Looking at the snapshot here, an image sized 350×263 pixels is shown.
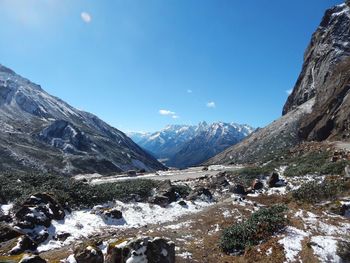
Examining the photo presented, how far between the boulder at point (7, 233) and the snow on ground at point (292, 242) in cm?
1496

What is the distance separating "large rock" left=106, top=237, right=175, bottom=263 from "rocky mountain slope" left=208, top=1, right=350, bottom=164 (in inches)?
2148

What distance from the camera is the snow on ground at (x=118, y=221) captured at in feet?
69.5

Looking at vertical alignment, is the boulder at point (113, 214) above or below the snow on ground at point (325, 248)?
above

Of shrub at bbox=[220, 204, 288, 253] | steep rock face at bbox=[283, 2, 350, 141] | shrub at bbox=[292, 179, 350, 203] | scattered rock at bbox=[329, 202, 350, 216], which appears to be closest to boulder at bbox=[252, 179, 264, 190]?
shrub at bbox=[292, 179, 350, 203]

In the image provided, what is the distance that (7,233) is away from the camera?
1786 centimetres

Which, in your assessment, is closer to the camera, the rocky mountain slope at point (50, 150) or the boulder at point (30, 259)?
the boulder at point (30, 259)

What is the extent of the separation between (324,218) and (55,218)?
1914cm

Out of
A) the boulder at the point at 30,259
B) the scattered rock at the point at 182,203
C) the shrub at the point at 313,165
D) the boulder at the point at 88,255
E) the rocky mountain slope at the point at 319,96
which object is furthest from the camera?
the rocky mountain slope at the point at 319,96

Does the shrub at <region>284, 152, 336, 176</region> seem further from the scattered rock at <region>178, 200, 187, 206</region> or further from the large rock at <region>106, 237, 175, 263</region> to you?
the large rock at <region>106, 237, 175, 263</region>

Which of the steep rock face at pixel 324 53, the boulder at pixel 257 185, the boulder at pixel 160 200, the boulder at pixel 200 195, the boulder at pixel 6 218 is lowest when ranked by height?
the boulder at pixel 6 218

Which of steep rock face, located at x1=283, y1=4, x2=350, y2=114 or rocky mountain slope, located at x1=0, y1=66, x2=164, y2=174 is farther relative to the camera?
rocky mountain slope, located at x1=0, y1=66, x2=164, y2=174

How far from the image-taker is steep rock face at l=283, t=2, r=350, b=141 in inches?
2554

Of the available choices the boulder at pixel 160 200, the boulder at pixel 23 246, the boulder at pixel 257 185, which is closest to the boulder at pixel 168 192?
the boulder at pixel 160 200

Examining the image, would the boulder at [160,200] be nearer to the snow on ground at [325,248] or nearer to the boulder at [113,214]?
the boulder at [113,214]
